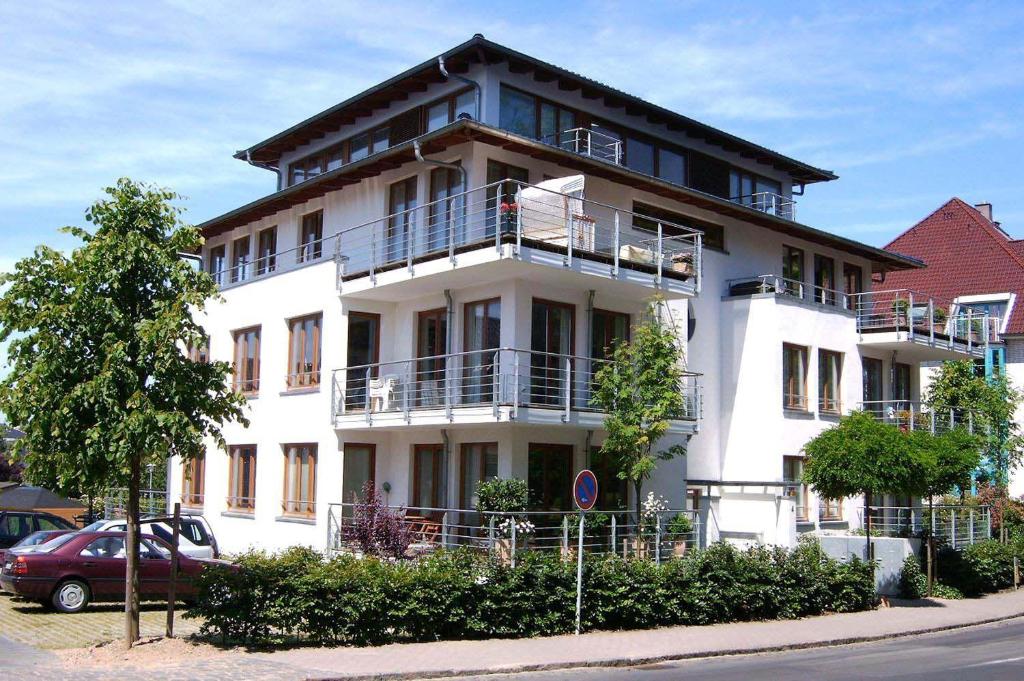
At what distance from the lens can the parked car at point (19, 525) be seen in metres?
22.5

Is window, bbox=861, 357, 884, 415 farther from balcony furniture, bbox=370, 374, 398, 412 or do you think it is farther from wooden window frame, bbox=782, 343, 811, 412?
balcony furniture, bbox=370, 374, 398, 412

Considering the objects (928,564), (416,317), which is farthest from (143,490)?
(928,564)

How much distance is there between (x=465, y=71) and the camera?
2377 centimetres

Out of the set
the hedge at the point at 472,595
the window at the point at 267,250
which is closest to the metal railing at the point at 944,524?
the hedge at the point at 472,595

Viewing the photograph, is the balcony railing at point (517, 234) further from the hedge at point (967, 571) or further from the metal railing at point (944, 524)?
the metal railing at point (944, 524)

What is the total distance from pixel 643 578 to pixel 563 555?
136 cm

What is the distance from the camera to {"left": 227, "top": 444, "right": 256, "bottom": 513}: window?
90.1 feet

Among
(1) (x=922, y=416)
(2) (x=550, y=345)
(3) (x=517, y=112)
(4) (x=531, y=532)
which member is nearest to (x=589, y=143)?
(3) (x=517, y=112)

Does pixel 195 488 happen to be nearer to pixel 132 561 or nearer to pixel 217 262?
pixel 217 262

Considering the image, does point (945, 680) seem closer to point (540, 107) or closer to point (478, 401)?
point (478, 401)

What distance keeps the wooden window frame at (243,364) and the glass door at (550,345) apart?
872cm

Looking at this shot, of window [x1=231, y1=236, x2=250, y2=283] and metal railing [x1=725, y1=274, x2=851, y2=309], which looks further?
window [x1=231, y1=236, x2=250, y2=283]

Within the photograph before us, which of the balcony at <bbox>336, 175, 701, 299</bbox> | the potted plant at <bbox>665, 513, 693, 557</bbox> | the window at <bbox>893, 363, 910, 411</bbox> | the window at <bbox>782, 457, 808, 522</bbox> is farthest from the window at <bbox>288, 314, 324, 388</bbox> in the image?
the window at <bbox>893, 363, 910, 411</bbox>

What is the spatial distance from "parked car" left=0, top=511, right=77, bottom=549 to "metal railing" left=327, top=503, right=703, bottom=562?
622 centimetres
